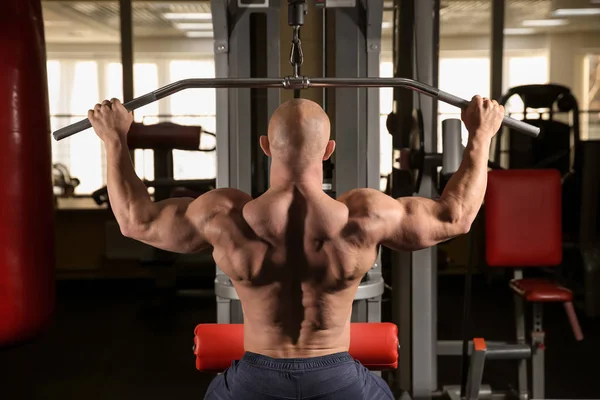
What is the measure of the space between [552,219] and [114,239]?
3.44 m

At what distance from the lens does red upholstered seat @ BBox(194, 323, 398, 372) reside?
5.18 feet

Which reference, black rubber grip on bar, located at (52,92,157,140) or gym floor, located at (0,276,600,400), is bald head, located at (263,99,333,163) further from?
gym floor, located at (0,276,600,400)

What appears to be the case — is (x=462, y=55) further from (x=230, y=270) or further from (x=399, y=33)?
(x=230, y=270)

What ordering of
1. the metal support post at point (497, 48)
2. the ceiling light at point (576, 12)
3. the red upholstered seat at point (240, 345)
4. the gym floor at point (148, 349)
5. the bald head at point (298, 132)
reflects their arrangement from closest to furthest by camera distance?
the bald head at point (298, 132) → the red upholstered seat at point (240, 345) → the gym floor at point (148, 349) → the metal support post at point (497, 48) → the ceiling light at point (576, 12)

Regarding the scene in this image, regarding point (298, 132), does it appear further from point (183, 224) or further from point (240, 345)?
point (240, 345)

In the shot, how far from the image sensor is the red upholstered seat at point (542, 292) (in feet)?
8.44

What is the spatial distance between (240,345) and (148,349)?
2340 mm

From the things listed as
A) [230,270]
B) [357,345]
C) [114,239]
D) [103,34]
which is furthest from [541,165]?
[103,34]

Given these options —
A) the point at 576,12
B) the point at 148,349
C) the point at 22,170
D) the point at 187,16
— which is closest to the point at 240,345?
the point at 22,170

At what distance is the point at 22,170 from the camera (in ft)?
7.01

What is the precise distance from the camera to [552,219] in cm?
273

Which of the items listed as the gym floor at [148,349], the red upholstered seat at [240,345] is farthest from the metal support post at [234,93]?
the gym floor at [148,349]

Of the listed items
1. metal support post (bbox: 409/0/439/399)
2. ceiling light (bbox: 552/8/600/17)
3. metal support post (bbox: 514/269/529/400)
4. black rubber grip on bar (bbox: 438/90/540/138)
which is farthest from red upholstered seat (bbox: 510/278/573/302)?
ceiling light (bbox: 552/8/600/17)

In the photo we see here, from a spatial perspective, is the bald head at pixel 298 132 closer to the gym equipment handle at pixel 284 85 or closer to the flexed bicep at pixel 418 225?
the gym equipment handle at pixel 284 85
